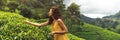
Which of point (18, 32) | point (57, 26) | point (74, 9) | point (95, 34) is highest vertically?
point (57, 26)

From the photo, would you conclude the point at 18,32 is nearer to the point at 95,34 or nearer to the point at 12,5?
the point at 12,5

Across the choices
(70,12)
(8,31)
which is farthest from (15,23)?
(70,12)

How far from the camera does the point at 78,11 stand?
3115 inches

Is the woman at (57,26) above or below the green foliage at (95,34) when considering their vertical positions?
above

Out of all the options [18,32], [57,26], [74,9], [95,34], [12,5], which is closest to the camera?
[57,26]

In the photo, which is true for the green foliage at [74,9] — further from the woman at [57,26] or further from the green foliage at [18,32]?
the woman at [57,26]

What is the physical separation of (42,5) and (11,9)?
87.0ft

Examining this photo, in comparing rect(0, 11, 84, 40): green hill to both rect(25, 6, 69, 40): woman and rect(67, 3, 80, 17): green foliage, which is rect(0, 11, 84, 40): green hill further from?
rect(67, 3, 80, 17): green foliage

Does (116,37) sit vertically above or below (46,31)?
below

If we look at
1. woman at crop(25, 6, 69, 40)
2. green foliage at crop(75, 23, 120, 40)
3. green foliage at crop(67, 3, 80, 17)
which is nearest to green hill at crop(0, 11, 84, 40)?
woman at crop(25, 6, 69, 40)

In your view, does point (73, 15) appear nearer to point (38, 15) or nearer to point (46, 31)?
point (38, 15)

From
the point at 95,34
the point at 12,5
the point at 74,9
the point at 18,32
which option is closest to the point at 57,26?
the point at 18,32

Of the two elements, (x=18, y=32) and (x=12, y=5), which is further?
(x=12, y=5)

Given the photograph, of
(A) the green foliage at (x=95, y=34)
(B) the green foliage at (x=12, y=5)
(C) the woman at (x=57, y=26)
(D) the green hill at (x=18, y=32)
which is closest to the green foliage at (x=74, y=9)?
(A) the green foliage at (x=95, y=34)
